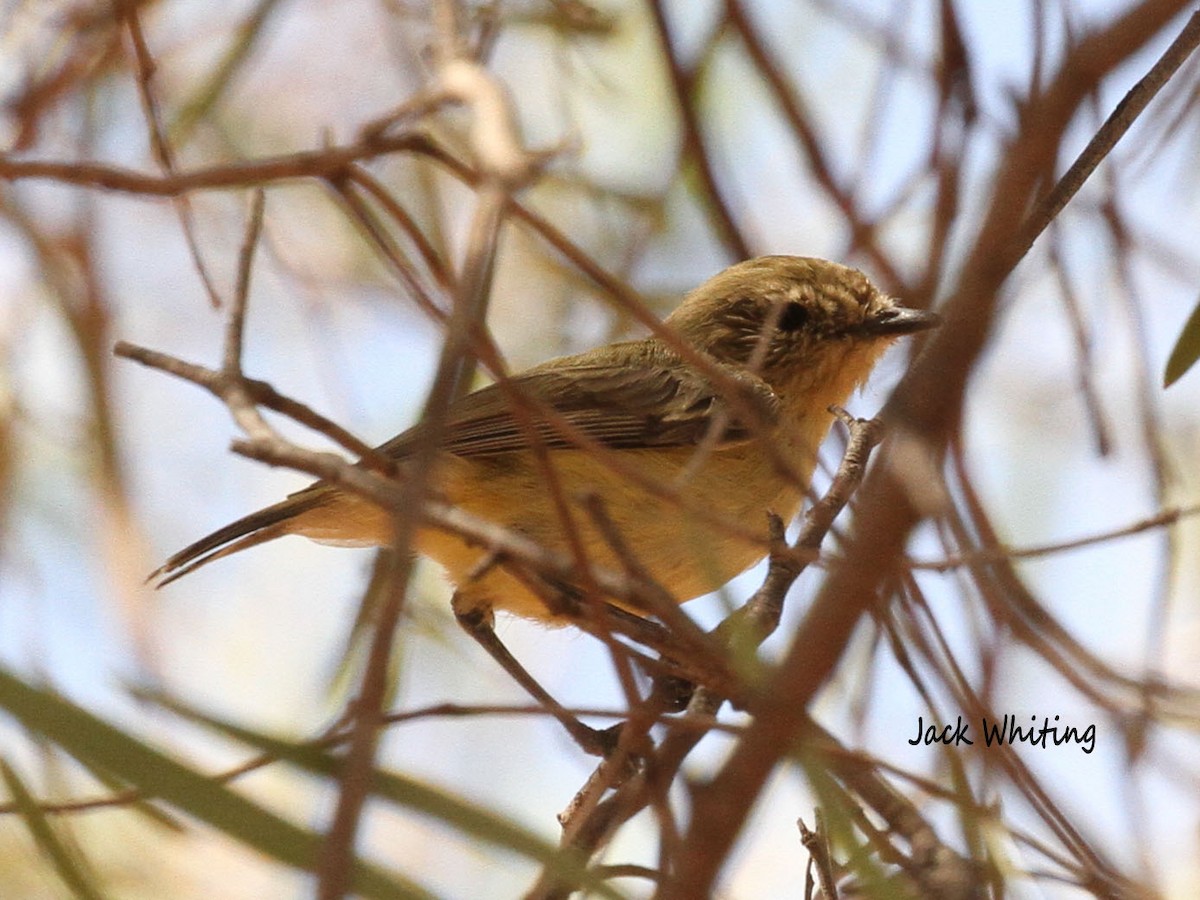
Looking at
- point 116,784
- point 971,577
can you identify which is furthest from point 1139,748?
point 116,784

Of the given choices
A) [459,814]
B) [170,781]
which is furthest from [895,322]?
[170,781]

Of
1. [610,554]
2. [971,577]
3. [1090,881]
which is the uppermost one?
[610,554]

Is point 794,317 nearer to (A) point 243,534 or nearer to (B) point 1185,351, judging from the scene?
(A) point 243,534

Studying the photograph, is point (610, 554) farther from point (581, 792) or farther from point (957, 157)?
point (957, 157)

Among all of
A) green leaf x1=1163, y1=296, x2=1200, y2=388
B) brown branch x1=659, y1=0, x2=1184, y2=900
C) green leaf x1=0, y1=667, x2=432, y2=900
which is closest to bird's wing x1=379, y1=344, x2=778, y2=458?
green leaf x1=1163, y1=296, x2=1200, y2=388

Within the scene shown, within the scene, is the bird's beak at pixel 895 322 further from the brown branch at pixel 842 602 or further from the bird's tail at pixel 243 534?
the brown branch at pixel 842 602

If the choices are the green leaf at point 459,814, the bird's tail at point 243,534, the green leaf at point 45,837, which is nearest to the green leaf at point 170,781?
the green leaf at point 459,814

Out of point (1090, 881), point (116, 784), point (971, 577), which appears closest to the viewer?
point (1090, 881)
